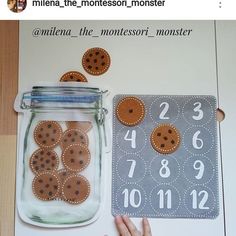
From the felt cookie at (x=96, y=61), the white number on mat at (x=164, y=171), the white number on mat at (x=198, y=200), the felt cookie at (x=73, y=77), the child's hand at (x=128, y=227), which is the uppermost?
the felt cookie at (x=96, y=61)

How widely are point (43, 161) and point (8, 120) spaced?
160 millimetres

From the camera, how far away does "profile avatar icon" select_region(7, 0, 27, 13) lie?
1.05 m

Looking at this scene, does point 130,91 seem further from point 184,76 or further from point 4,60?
point 4,60

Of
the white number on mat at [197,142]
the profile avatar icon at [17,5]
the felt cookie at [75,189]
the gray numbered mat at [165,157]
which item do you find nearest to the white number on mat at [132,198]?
the gray numbered mat at [165,157]

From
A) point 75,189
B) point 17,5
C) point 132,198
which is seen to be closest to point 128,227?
point 132,198

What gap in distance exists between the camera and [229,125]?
1.07 m

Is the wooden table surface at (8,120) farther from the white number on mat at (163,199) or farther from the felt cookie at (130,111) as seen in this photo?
the white number on mat at (163,199)

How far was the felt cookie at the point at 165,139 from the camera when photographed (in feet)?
3.48

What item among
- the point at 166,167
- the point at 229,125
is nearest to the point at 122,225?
the point at 166,167

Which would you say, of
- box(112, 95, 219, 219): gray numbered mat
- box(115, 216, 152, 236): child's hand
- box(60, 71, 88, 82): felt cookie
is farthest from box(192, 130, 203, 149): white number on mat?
box(60, 71, 88, 82): felt cookie

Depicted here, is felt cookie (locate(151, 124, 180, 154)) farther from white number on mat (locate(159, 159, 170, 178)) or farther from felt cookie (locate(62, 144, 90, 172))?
felt cookie (locate(62, 144, 90, 172))

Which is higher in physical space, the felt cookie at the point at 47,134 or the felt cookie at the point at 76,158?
the felt cookie at the point at 47,134

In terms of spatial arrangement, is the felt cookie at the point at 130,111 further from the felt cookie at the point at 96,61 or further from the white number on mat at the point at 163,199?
the white number on mat at the point at 163,199

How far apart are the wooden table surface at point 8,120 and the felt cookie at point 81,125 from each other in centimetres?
16
